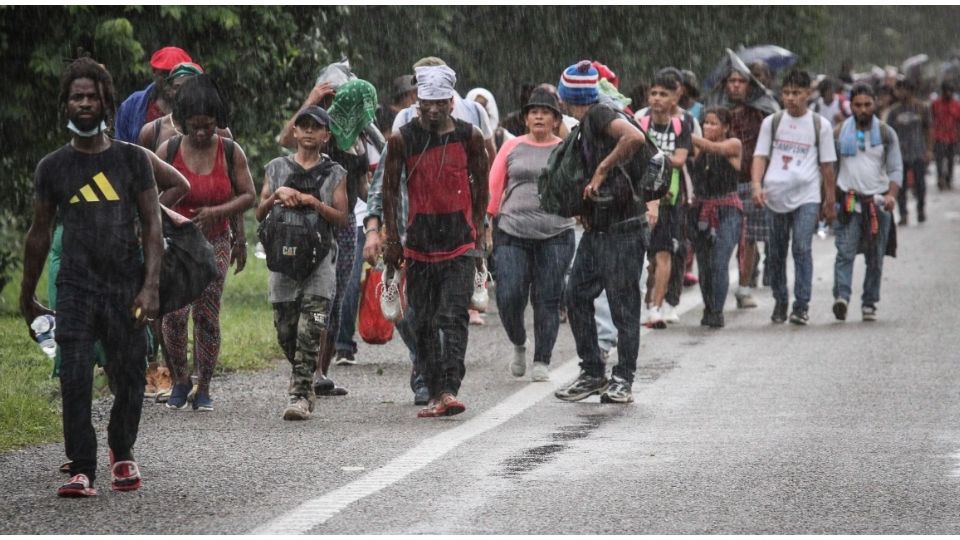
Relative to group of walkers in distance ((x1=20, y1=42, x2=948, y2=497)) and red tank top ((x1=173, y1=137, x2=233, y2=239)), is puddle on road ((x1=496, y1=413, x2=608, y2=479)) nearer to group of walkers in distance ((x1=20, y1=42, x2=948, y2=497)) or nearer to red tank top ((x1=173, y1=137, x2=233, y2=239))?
group of walkers in distance ((x1=20, y1=42, x2=948, y2=497))

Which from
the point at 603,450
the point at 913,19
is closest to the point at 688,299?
the point at 603,450

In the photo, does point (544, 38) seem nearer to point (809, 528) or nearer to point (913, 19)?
point (809, 528)

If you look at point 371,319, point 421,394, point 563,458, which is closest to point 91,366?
point 563,458

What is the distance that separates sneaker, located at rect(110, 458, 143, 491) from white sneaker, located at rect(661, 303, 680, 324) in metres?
7.79

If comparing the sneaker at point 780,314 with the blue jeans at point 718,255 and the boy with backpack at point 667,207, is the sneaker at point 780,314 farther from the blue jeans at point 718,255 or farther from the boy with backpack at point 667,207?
the boy with backpack at point 667,207

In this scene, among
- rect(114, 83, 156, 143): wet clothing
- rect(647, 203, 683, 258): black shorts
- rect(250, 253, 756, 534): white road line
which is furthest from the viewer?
rect(647, 203, 683, 258): black shorts

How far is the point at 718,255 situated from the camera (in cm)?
1499

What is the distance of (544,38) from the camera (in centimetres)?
2933

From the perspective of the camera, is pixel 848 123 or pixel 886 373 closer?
pixel 886 373

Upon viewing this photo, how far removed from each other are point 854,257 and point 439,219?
6.15 m

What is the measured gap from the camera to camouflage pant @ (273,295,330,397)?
10.0 metres

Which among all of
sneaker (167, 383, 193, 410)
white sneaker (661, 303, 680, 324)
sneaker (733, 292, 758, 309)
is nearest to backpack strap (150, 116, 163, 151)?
sneaker (167, 383, 193, 410)

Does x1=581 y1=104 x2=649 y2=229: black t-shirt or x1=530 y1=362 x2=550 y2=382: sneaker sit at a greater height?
x1=581 y1=104 x2=649 y2=229: black t-shirt

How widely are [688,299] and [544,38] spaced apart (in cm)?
1280
